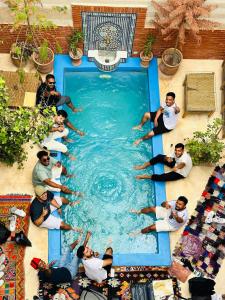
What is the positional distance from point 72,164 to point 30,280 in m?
2.45

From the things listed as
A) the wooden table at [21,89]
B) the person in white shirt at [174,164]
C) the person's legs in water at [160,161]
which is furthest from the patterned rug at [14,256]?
the person's legs in water at [160,161]

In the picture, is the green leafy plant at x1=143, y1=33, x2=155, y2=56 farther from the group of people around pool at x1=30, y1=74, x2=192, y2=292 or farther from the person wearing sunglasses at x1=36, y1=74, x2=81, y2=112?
the person wearing sunglasses at x1=36, y1=74, x2=81, y2=112

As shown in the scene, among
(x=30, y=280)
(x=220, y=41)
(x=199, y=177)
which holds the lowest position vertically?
(x=30, y=280)

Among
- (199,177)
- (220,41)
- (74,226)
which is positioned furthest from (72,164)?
(220,41)

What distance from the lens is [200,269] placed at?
7777mm

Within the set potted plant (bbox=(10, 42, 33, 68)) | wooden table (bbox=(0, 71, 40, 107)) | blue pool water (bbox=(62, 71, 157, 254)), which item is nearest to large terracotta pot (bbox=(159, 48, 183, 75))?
blue pool water (bbox=(62, 71, 157, 254))

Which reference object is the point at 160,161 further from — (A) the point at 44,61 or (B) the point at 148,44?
(A) the point at 44,61

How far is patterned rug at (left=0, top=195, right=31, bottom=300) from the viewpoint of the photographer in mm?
7438

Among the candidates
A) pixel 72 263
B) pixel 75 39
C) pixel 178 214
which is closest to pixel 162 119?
pixel 178 214

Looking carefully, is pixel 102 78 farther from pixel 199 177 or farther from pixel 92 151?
pixel 199 177

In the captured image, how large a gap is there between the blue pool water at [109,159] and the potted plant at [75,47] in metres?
0.43

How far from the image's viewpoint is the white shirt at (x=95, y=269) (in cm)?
704

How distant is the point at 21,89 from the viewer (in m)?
8.73

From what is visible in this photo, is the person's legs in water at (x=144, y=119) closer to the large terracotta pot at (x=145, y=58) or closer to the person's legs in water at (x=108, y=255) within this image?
the large terracotta pot at (x=145, y=58)
